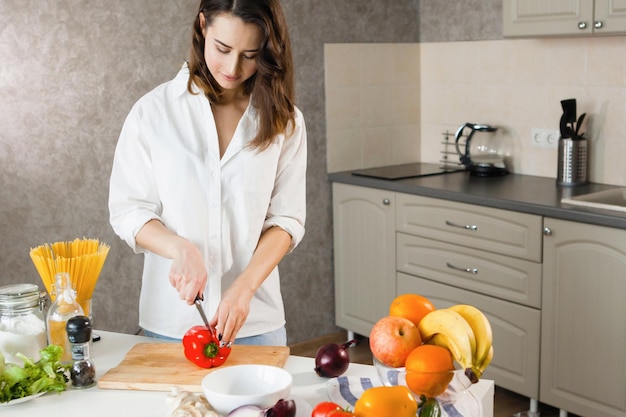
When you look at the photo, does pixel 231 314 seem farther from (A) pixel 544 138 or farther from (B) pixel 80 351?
(A) pixel 544 138

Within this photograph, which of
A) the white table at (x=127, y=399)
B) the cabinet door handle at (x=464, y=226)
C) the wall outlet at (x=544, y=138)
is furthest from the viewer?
the wall outlet at (x=544, y=138)

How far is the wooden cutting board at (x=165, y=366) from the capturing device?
159 centimetres

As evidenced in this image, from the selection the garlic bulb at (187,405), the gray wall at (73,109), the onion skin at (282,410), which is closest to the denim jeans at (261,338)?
the garlic bulb at (187,405)

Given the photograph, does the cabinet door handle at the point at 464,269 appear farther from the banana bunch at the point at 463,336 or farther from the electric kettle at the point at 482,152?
the banana bunch at the point at 463,336

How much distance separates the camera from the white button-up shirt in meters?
1.95

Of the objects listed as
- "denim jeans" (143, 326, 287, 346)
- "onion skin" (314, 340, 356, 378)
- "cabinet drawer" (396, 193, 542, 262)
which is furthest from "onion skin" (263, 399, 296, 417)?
"cabinet drawer" (396, 193, 542, 262)

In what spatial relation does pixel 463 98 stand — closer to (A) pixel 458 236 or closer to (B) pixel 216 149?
(A) pixel 458 236

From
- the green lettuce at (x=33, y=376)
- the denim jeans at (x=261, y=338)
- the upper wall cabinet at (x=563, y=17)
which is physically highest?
the upper wall cabinet at (x=563, y=17)

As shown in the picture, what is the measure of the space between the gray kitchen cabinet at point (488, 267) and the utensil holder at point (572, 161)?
0.46 m

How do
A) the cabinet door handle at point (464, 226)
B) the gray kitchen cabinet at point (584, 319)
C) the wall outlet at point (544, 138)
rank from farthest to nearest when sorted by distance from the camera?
the wall outlet at point (544, 138)
the cabinet door handle at point (464, 226)
the gray kitchen cabinet at point (584, 319)

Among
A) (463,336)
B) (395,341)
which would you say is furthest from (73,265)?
(463,336)

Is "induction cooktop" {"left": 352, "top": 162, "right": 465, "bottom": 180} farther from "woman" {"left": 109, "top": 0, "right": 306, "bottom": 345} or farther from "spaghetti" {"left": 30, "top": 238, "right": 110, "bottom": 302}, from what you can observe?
"spaghetti" {"left": 30, "top": 238, "right": 110, "bottom": 302}

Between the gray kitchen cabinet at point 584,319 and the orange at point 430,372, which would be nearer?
the orange at point 430,372

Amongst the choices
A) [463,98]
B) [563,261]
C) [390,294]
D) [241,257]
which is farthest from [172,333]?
[463,98]
